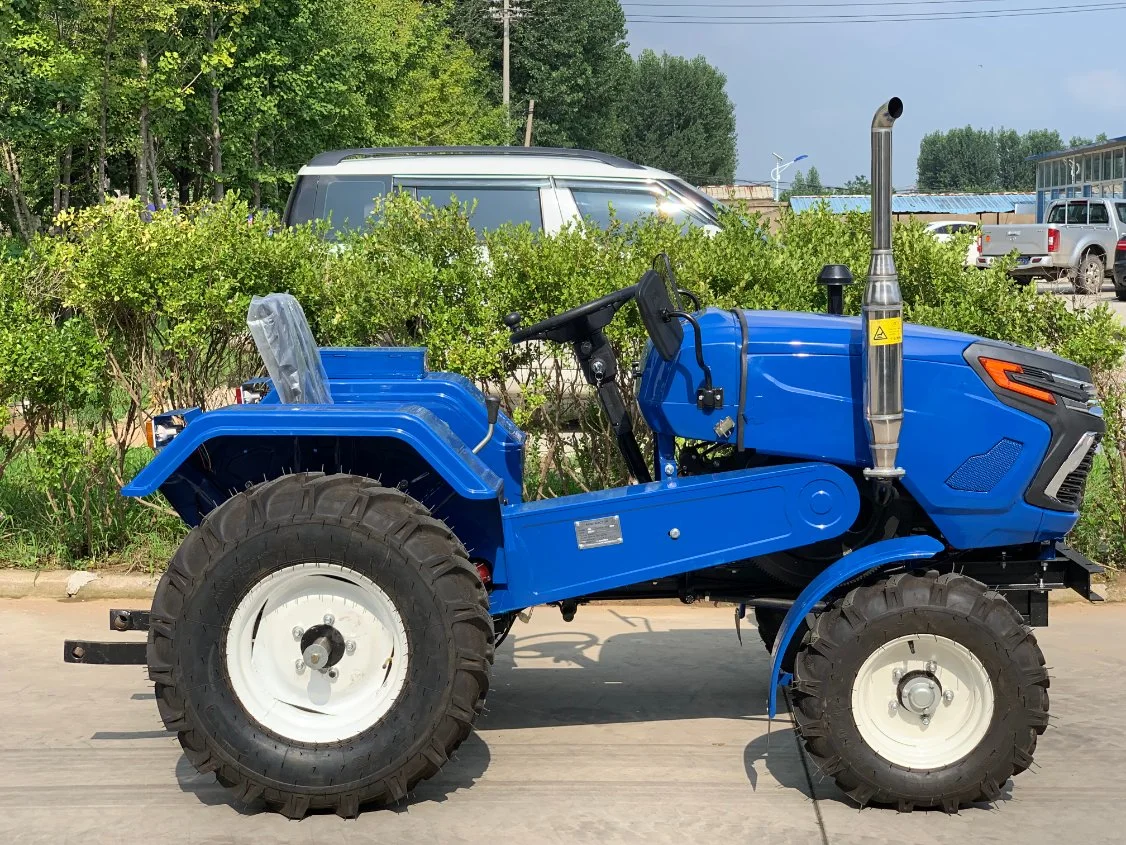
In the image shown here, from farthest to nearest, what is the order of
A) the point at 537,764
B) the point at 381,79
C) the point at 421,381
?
the point at 381,79 < the point at 421,381 < the point at 537,764

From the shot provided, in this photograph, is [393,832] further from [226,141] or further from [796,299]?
[226,141]

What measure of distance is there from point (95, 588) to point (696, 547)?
12.0 ft

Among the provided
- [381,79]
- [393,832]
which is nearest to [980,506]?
[393,832]

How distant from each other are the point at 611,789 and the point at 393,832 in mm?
727

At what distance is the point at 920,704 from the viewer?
3750mm

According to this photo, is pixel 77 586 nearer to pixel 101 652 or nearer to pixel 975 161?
pixel 101 652

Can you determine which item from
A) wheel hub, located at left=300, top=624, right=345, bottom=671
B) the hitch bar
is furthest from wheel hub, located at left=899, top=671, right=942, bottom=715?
the hitch bar

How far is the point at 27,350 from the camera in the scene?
19.5 ft

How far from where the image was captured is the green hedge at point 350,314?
616 centimetres

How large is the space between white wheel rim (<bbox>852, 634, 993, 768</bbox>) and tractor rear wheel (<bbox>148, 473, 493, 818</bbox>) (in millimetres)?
1190

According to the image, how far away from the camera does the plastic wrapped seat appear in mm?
4246

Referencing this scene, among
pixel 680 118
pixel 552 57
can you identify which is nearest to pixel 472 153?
pixel 552 57

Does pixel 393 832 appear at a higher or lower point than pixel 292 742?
lower

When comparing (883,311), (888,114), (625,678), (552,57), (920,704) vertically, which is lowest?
(625,678)
